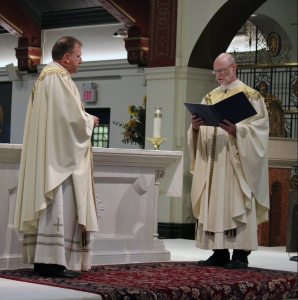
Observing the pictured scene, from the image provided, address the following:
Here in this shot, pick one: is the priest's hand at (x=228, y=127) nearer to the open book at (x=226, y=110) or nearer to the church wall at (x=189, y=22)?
the open book at (x=226, y=110)

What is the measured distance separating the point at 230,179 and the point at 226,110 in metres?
0.73

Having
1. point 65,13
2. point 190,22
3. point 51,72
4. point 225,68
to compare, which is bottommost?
point 51,72

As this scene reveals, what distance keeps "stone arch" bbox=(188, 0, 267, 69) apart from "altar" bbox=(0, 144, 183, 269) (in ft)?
13.4

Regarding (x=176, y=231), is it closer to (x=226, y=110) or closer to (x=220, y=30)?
(x=220, y=30)

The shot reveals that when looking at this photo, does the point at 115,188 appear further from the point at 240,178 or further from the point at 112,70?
the point at 112,70

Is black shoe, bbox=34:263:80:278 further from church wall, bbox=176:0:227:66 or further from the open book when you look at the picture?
church wall, bbox=176:0:227:66

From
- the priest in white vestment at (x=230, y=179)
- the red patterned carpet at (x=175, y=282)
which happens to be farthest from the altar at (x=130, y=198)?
the priest in white vestment at (x=230, y=179)

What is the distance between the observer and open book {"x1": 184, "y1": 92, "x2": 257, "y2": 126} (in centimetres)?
750

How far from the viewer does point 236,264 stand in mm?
8008

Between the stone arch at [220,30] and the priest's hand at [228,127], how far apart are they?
470cm

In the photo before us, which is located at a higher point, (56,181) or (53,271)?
(56,181)

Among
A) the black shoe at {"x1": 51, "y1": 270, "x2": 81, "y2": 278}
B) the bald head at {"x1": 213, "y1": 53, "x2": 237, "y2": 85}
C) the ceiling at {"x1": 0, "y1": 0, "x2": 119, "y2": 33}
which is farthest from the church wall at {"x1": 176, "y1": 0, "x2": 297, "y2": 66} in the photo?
the black shoe at {"x1": 51, "y1": 270, "x2": 81, "y2": 278}

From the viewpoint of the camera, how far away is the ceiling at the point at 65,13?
16.2m

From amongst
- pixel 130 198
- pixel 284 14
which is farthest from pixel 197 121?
pixel 284 14
